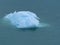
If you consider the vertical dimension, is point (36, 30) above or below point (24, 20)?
below

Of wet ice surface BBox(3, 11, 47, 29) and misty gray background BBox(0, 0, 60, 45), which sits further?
wet ice surface BBox(3, 11, 47, 29)

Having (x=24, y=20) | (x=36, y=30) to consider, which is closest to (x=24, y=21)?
(x=24, y=20)

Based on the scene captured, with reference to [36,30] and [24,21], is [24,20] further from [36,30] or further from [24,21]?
[36,30]

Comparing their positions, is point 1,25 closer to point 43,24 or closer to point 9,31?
point 9,31

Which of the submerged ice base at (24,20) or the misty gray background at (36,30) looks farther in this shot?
the submerged ice base at (24,20)

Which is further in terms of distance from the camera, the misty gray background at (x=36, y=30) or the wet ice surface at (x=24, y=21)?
the wet ice surface at (x=24, y=21)

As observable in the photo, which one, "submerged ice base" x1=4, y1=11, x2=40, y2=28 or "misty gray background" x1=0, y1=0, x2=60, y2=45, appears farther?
"submerged ice base" x1=4, y1=11, x2=40, y2=28

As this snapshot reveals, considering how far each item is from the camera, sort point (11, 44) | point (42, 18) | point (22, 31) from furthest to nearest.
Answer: point (42, 18)
point (22, 31)
point (11, 44)

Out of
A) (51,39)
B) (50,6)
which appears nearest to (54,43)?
(51,39)
